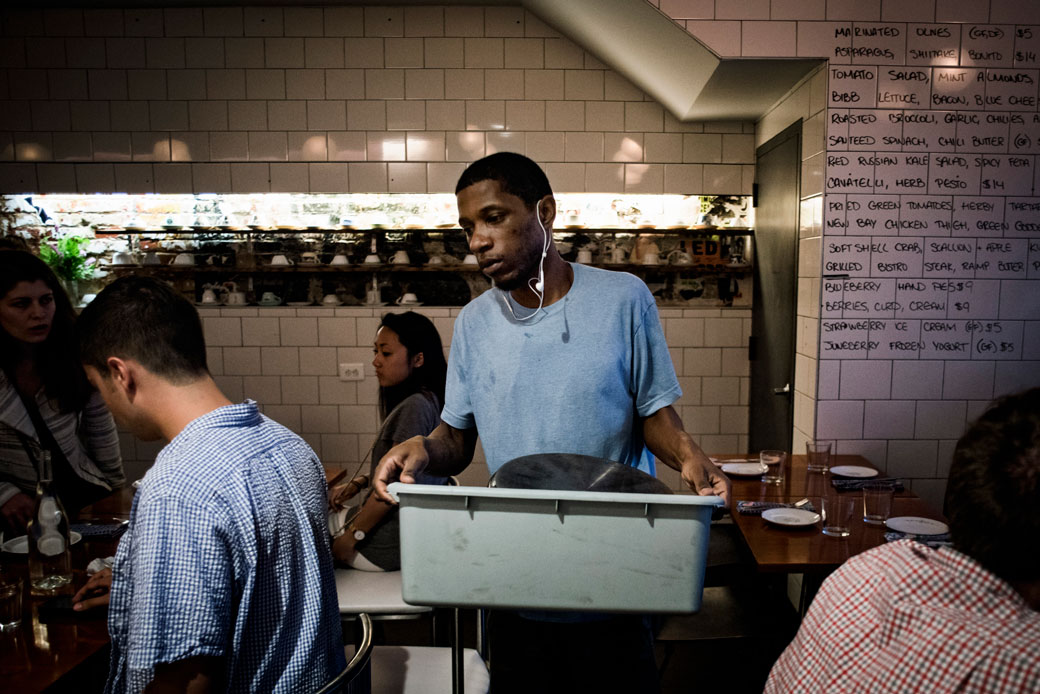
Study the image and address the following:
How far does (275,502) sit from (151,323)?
39 cm

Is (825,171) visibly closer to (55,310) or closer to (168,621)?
(168,621)

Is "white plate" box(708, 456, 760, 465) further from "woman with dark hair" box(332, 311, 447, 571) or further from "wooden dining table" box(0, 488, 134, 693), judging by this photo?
"wooden dining table" box(0, 488, 134, 693)

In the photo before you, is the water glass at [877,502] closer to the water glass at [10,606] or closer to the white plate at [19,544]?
the water glass at [10,606]

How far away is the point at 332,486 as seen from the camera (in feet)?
9.43

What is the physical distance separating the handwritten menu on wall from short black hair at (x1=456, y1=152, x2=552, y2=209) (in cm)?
191

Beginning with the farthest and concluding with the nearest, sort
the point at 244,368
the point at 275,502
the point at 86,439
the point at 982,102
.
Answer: the point at 244,368 → the point at 982,102 → the point at 86,439 → the point at 275,502

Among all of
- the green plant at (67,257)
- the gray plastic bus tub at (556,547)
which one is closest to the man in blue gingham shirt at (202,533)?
the gray plastic bus tub at (556,547)

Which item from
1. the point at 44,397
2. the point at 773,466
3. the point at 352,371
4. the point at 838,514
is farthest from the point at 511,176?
the point at 352,371

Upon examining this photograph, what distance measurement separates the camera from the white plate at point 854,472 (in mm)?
2643

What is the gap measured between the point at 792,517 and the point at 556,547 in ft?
4.85

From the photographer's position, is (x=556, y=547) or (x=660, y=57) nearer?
(x=556, y=547)

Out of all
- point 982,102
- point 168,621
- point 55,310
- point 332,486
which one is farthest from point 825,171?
point 55,310

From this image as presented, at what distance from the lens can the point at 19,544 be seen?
202cm

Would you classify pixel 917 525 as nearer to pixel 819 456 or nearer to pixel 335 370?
pixel 819 456
